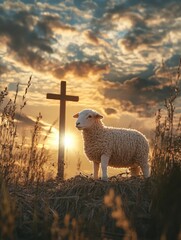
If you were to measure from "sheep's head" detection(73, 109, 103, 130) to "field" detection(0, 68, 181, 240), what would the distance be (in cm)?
90

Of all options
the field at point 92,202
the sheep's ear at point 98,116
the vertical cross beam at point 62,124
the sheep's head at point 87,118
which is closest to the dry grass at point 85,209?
the field at point 92,202

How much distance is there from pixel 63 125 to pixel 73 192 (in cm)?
654

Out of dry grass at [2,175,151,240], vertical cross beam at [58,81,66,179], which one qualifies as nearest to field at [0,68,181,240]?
dry grass at [2,175,151,240]

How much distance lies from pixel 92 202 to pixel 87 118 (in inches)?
116

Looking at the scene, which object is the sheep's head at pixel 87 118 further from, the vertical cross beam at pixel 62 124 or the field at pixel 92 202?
the vertical cross beam at pixel 62 124

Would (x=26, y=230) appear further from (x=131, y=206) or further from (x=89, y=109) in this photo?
(x=89, y=109)

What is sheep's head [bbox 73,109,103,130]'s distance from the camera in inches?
324

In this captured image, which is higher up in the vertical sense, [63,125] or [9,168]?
[63,125]

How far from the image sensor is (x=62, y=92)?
1304cm

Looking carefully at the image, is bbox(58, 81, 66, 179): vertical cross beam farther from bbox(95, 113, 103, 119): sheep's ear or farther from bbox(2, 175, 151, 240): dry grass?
bbox(2, 175, 151, 240): dry grass

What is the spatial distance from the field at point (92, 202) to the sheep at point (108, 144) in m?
0.75

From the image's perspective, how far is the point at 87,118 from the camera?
27.4 feet

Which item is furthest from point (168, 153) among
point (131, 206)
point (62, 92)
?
point (62, 92)

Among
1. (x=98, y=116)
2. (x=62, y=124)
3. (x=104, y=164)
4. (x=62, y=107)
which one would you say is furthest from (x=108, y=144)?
(x=62, y=107)
